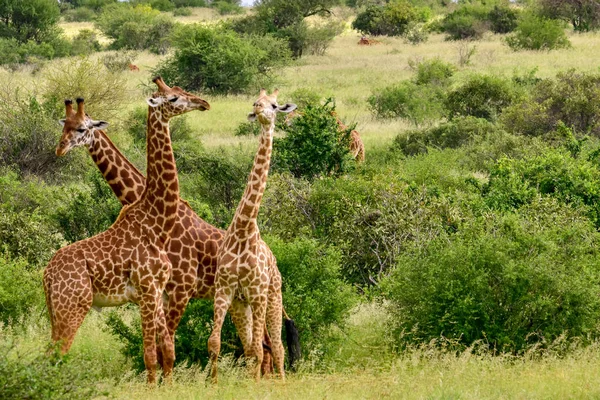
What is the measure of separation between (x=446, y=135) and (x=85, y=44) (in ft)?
115

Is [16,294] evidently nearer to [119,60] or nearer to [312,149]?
[312,149]

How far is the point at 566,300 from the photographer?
434 inches

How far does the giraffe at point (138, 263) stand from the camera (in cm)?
911

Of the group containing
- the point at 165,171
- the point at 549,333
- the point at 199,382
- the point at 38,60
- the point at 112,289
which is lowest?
the point at 38,60

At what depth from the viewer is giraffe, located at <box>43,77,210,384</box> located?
29.9 feet

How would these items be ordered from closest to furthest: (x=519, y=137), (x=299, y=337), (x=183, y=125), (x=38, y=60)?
(x=299, y=337), (x=519, y=137), (x=183, y=125), (x=38, y=60)

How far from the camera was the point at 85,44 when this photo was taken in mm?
57812

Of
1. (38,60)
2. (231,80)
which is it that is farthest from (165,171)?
(38,60)

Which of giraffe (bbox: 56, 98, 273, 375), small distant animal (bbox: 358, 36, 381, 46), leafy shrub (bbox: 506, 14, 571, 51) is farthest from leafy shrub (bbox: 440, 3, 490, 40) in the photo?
giraffe (bbox: 56, 98, 273, 375)

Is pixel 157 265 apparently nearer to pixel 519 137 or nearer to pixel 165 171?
pixel 165 171

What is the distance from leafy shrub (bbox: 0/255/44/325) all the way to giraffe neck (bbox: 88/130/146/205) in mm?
2583

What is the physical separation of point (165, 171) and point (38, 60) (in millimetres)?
39575

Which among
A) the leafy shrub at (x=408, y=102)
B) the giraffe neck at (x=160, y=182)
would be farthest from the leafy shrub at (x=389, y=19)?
the giraffe neck at (x=160, y=182)

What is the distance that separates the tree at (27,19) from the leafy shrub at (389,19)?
696 inches
